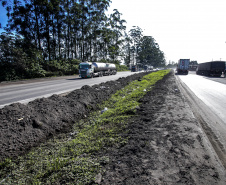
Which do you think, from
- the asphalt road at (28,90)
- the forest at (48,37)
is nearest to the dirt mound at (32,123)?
the asphalt road at (28,90)

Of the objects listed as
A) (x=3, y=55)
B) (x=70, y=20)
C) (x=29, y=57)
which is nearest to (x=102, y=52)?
(x=70, y=20)

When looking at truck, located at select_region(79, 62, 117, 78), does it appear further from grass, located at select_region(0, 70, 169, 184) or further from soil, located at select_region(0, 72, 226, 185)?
grass, located at select_region(0, 70, 169, 184)

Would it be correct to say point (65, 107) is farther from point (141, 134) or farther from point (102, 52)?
point (102, 52)

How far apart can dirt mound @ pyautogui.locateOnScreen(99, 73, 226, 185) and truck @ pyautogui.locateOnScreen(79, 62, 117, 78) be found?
779 inches

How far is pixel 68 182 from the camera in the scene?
2.15 metres

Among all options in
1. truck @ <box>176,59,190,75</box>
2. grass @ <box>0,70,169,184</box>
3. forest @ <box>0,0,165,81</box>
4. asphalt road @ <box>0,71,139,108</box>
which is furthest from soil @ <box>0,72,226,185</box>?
truck @ <box>176,59,190,75</box>

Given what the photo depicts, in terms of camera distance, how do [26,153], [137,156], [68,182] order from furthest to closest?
1. [26,153]
2. [137,156]
3. [68,182]

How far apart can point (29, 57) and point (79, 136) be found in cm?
2131

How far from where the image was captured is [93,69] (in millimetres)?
24578

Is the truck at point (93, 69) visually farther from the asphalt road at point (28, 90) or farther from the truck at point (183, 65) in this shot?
the truck at point (183, 65)

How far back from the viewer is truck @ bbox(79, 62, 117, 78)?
899 inches

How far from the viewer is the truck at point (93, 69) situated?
22.8 metres

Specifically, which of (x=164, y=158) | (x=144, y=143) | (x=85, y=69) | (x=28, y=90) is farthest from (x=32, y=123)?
(x=85, y=69)

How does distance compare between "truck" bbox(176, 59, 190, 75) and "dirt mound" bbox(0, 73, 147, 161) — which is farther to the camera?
"truck" bbox(176, 59, 190, 75)
